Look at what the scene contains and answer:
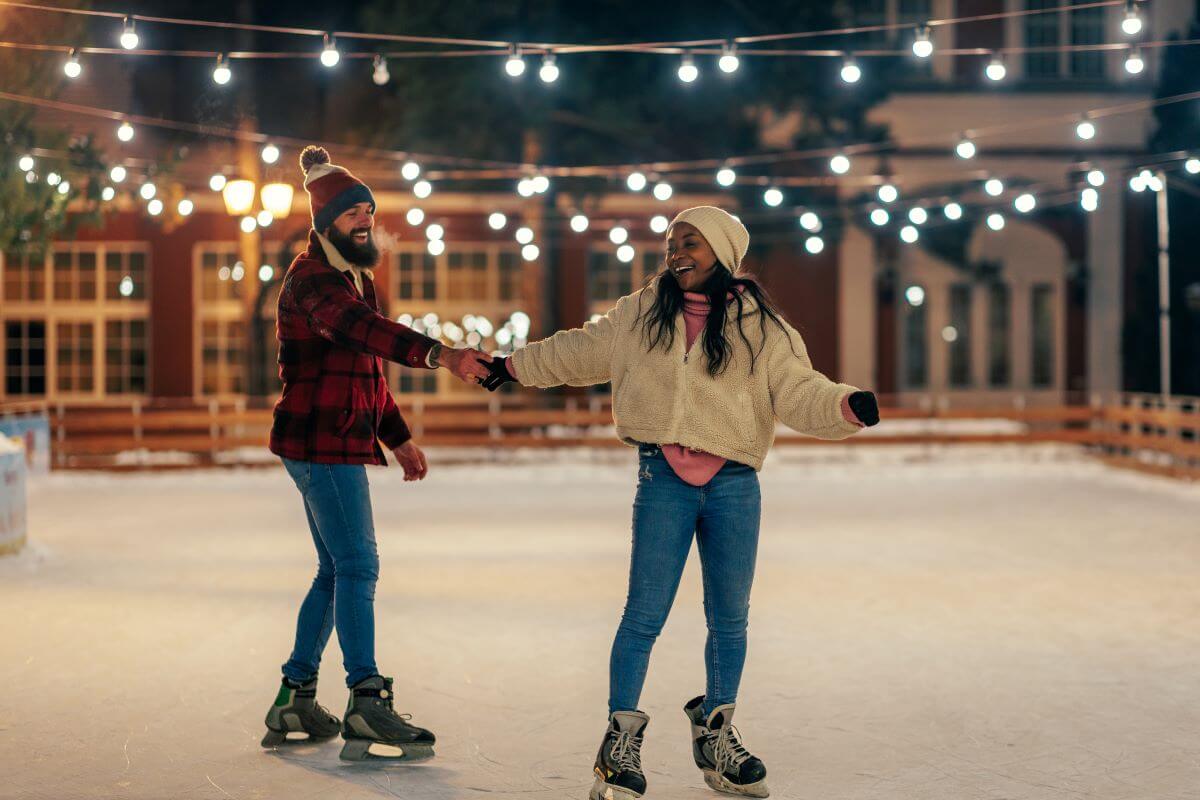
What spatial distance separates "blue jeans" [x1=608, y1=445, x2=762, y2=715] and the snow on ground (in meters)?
0.47

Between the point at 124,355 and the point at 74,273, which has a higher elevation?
the point at 74,273

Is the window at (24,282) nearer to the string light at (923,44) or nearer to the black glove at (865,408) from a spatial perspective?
the string light at (923,44)

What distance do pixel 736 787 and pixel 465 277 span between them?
22.0m

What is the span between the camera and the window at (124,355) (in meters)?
26.0

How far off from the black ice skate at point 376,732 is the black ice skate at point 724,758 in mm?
942

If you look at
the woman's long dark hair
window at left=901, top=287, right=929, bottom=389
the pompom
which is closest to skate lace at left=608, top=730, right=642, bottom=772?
the woman's long dark hair

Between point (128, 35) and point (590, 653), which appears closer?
point (590, 653)

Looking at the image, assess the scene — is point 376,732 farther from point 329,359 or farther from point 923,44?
point 923,44

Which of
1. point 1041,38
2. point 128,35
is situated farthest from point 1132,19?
point 1041,38

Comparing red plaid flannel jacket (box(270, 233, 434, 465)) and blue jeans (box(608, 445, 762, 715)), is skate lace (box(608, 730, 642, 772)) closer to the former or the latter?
blue jeans (box(608, 445, 762, 715))

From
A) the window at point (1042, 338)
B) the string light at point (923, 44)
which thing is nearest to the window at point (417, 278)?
the window at point (1042, 338)

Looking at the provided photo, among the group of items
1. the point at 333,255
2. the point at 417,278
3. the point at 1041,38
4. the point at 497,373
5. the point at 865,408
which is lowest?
the point at 865,408

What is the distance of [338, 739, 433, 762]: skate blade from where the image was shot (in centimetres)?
558

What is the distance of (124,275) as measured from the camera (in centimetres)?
2598
